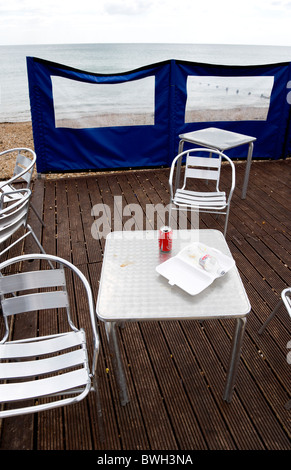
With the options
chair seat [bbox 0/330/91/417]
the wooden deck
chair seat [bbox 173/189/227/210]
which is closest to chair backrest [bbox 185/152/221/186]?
chair seat [bbox 173/189/227/210]

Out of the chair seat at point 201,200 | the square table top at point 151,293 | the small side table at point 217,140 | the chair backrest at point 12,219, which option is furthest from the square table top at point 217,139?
the chair backrest at point 12,219

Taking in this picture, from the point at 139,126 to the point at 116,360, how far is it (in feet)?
13.7

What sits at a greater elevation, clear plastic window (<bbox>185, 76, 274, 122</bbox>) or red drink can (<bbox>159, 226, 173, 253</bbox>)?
clear plastic window (<bbox>185, 76, 274, 122</bbox>)

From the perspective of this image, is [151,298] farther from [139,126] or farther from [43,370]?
[139,126]

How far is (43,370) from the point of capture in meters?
1.57

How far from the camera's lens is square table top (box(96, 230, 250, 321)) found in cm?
160

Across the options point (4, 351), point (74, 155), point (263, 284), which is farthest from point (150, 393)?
point (74, 155)

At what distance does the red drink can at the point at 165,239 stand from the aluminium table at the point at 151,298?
0.04 metres

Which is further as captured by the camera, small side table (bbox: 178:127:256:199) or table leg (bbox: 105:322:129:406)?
small side table (bbox: 178:127:256:199)

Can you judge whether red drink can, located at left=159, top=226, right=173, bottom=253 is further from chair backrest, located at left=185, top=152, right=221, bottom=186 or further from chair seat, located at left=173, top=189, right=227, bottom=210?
chair backrest, located at left=185, top=152, right=221, bottom=186

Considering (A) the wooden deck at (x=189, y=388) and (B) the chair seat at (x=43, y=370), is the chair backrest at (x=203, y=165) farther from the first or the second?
(B) the chair seat at (x=43, y=370)

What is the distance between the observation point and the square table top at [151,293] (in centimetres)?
160

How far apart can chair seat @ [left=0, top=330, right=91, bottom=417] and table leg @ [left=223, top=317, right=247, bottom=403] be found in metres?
0.78
